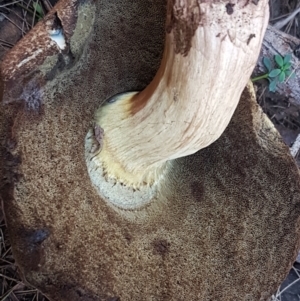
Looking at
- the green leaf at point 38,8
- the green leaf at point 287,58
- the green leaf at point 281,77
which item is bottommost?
the green leaf at point 281,77

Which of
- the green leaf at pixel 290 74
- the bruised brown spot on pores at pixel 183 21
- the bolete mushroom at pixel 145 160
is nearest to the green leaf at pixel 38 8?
the bolete mushroom at pixel 145 160

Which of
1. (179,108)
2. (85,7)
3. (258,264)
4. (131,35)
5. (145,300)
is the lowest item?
(258,264)

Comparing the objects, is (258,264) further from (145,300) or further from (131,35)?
(131,35)

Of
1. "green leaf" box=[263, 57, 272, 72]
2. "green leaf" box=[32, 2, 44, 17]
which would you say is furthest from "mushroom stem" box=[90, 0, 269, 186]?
"green leaf" box=[263, 57, 272, 72]

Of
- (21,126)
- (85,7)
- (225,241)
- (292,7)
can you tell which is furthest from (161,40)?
(292,7)

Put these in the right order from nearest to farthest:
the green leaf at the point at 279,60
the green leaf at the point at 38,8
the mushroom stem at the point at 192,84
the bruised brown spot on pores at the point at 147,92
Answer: the mushroom stem at the point at 192,84 < the bruised brown spot on pores at the point at 147,92 < the green leaf at the point at 38,8 < the green leaf at the point at 279,60

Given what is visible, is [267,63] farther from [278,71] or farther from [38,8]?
[38,8]

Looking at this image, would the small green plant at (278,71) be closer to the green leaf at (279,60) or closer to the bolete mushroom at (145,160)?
the green leaf at (279,60)

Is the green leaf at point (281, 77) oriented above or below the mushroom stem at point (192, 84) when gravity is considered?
below
